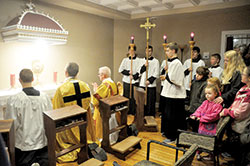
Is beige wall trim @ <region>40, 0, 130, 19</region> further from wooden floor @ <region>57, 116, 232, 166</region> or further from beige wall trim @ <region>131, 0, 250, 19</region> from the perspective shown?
wooden floor @ <region>57, 116, 232, 166</region>

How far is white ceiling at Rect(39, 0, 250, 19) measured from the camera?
199 inches

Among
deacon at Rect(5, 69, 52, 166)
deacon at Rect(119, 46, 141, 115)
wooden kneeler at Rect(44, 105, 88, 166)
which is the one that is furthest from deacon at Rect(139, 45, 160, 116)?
deacon at Rect(5, 69, 52, 166)

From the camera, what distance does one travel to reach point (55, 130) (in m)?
2.66

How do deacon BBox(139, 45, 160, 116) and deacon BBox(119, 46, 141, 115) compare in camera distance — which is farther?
deacon BBox(119, 46, 141, 115)

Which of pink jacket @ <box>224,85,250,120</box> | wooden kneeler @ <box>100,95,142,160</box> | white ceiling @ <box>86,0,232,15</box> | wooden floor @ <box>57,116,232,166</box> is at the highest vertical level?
white ceiling @ <box>86,0,232,15</box>

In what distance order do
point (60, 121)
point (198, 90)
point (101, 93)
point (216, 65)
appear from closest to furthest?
point (60, 121) → point (101, 93) → point (198, 90) → point (216, 65)

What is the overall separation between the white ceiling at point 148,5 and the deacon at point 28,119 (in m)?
2.66

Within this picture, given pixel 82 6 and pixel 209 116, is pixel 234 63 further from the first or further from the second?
Result: pixel 82 6

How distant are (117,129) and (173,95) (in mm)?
1371

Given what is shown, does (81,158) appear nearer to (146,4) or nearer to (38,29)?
(38,29)

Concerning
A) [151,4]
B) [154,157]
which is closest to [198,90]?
[154,157]

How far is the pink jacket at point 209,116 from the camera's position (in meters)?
3.28

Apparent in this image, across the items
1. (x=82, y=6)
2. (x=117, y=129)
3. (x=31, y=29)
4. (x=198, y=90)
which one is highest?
(x=82, y=6)

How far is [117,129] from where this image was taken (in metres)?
3.76
